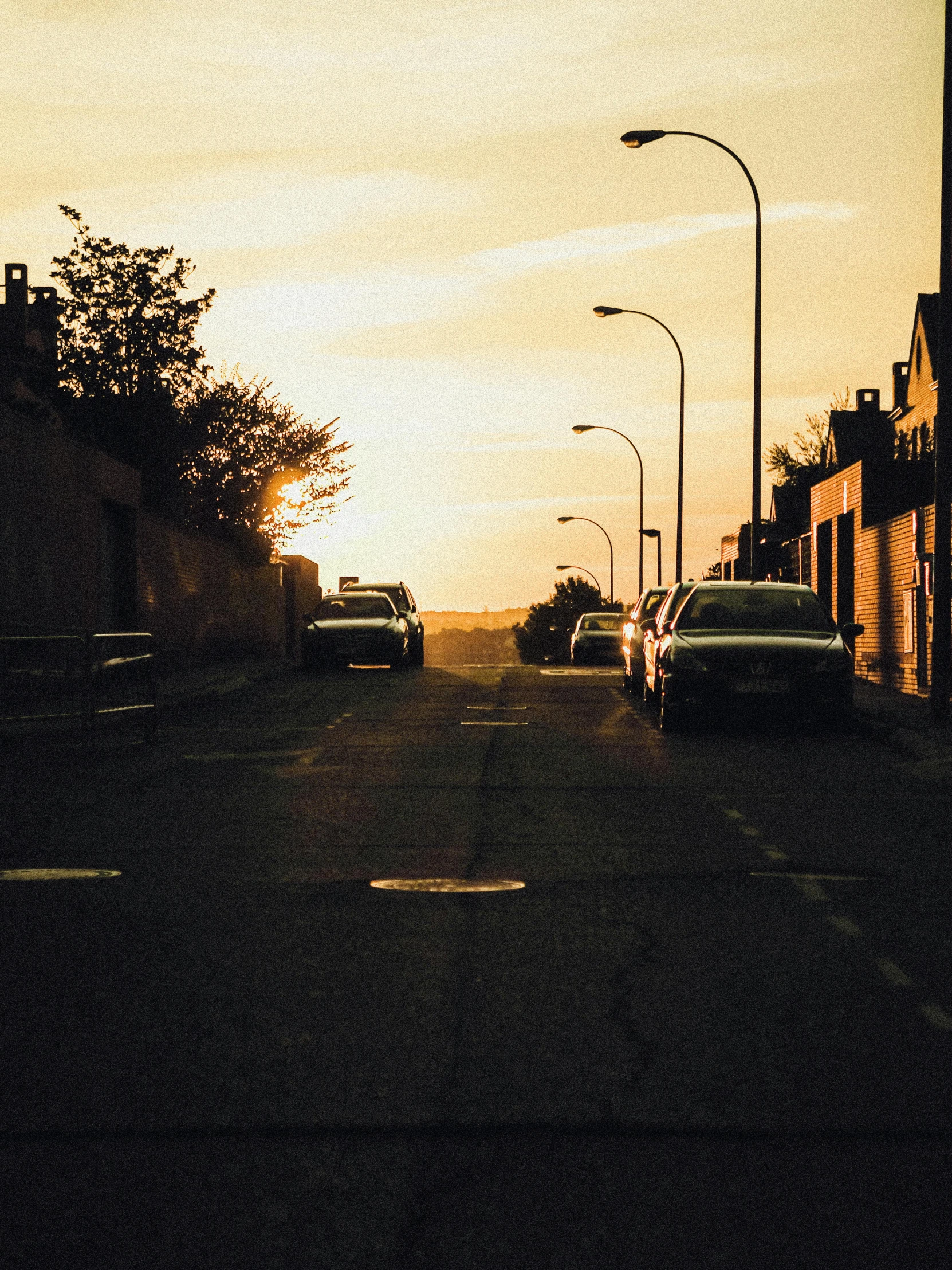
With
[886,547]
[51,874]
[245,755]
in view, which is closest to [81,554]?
[245,755]

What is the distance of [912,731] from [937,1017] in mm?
11792

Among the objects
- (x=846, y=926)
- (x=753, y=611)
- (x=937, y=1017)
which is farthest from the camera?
(x=753, y=611)

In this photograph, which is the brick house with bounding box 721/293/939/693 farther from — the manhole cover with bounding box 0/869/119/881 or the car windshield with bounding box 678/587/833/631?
the manhole cover with bounding box 0/869/119/881

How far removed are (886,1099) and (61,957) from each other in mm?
3419

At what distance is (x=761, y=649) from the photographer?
58.9 ft

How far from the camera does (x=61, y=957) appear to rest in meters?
6.59

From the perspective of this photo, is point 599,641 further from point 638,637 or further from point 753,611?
point 753,611

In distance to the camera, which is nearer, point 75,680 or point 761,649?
point 75,680

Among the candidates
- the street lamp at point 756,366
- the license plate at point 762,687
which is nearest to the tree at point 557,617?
the street lamp at point 756,366

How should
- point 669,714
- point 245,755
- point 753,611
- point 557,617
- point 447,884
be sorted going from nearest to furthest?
point 447,884 → point 245,755 → point 669,714 → point 753,611 → point 557,617

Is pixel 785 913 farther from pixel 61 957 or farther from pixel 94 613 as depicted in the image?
pixel 94 613

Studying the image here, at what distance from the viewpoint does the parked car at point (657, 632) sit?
796 inches

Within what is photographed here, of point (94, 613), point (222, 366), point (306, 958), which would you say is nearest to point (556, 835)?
point (306, 958)

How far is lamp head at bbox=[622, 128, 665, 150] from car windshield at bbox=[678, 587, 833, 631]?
1016 centimetres
